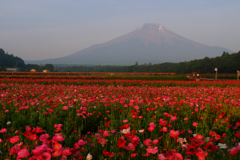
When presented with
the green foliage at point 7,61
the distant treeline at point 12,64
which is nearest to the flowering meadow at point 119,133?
the distant treeline at point 12,64

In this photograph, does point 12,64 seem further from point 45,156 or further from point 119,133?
point 45,156

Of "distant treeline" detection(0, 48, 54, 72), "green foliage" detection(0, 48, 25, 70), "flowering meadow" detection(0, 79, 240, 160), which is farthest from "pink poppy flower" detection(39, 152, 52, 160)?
"green foliage" detection(0, 48, 25, 70)

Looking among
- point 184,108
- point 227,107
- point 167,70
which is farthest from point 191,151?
point 167,70

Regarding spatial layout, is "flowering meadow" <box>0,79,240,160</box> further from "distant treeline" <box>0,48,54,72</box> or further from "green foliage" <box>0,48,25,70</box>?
"green foliage" <box>0,48,25,70</box>

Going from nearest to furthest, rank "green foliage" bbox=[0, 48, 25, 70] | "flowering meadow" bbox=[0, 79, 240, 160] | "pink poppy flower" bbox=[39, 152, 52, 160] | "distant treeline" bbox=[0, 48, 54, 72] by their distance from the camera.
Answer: "pink poppy flower" bbox=[39, 152, 52, 160] < "flowering meadow" bbox=[0, 79, 240, 160] < "distant treeline" bbox=[0, 48, 54, 72] < "green foliage" bbox=[0, 48, 25, 70]

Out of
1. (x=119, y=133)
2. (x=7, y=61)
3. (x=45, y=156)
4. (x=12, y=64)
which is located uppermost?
(x=7, y=61)

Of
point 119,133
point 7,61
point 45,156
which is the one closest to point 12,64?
point 7,61

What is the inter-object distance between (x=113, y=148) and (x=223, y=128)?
251cm

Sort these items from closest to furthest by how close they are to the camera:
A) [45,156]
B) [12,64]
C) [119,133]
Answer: [45,156], [119,133], [12,64]

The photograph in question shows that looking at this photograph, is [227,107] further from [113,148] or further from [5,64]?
[5,64]

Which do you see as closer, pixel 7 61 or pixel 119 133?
pixel 119 133

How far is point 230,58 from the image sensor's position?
79.6m

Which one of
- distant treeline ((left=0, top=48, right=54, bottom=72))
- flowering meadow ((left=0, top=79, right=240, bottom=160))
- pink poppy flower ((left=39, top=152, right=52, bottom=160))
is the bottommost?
flowering meadow ((left=0, top=79, right=240, bottom=160))

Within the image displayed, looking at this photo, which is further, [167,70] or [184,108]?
[167,70]
